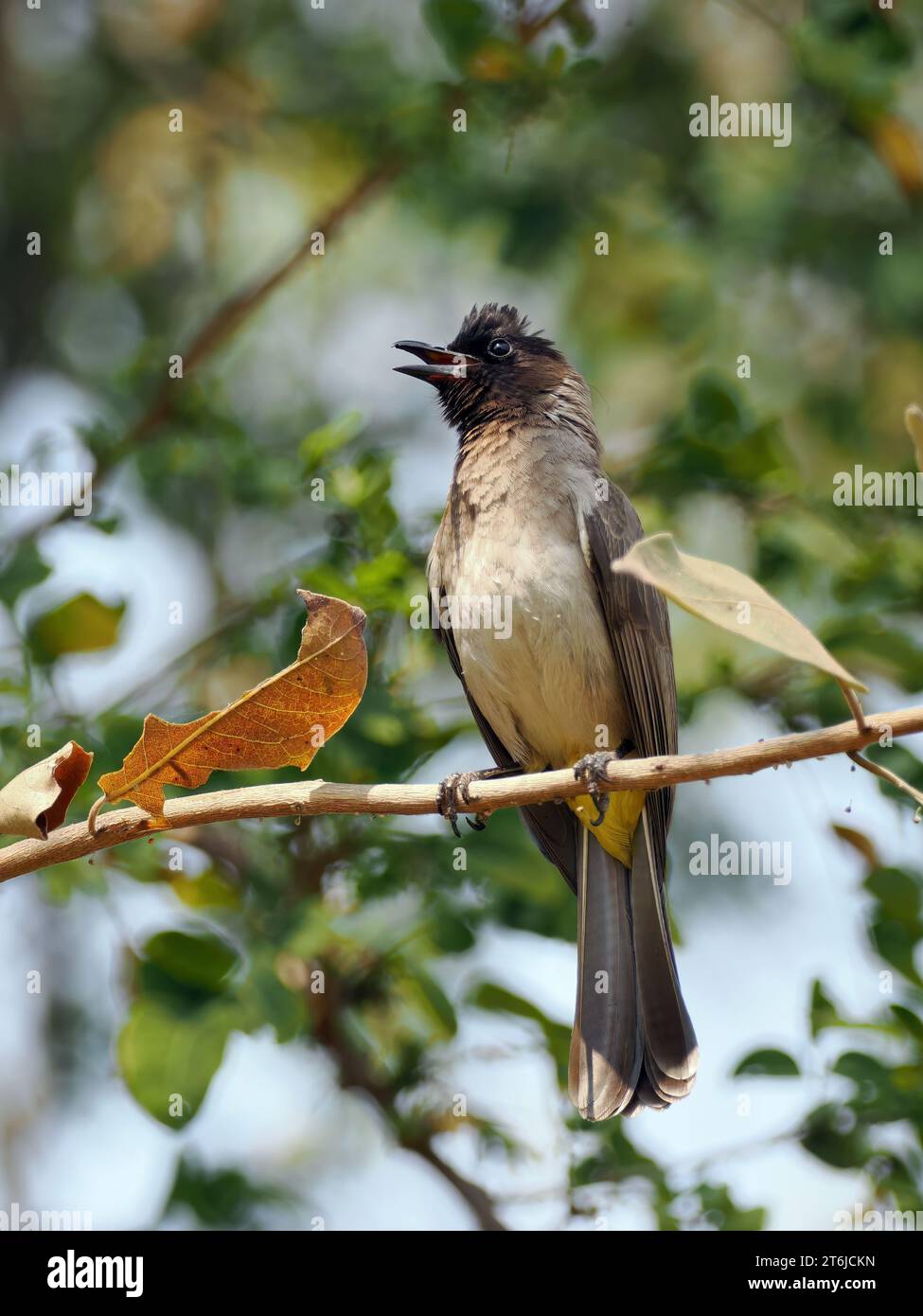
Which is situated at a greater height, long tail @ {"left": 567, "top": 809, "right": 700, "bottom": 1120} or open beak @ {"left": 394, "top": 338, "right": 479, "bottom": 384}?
open beak @ {"left": 394, "top": 338, "right": 479, "bottom": 384}

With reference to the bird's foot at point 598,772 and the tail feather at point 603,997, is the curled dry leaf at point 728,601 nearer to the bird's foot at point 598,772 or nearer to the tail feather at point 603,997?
the bird's foot at point 598,772

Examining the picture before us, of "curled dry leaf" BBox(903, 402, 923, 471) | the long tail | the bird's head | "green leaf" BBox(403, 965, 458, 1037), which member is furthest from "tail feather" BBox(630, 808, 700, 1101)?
"curled dry leaf" BBox(903, 402, 923, 471)

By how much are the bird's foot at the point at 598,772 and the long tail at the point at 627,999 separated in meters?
0.16

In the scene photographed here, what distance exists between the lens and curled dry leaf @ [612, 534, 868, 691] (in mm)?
1663

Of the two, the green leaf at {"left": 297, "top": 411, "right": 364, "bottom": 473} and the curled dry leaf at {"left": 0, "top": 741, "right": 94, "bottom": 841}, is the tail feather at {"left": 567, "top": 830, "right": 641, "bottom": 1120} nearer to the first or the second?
the green leaf at {"left": 297, "top": 411, "right": 364, "bottom": 473}

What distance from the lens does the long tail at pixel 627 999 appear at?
11.3ft

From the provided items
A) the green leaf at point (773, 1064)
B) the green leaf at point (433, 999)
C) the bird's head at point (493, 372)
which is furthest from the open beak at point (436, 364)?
the green leaf at point (773, 1064)

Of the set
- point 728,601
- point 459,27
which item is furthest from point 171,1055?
point 459,27

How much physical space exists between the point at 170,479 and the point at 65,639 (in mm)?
887

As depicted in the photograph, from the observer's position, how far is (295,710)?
2014mm

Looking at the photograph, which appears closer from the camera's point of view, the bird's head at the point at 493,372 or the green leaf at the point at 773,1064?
the green leaf at the point at 773,1064

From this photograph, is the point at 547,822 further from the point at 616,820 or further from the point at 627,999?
the point at 627,999

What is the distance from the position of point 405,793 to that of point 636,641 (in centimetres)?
183

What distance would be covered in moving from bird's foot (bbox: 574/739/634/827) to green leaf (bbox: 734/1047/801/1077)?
0.73 m
